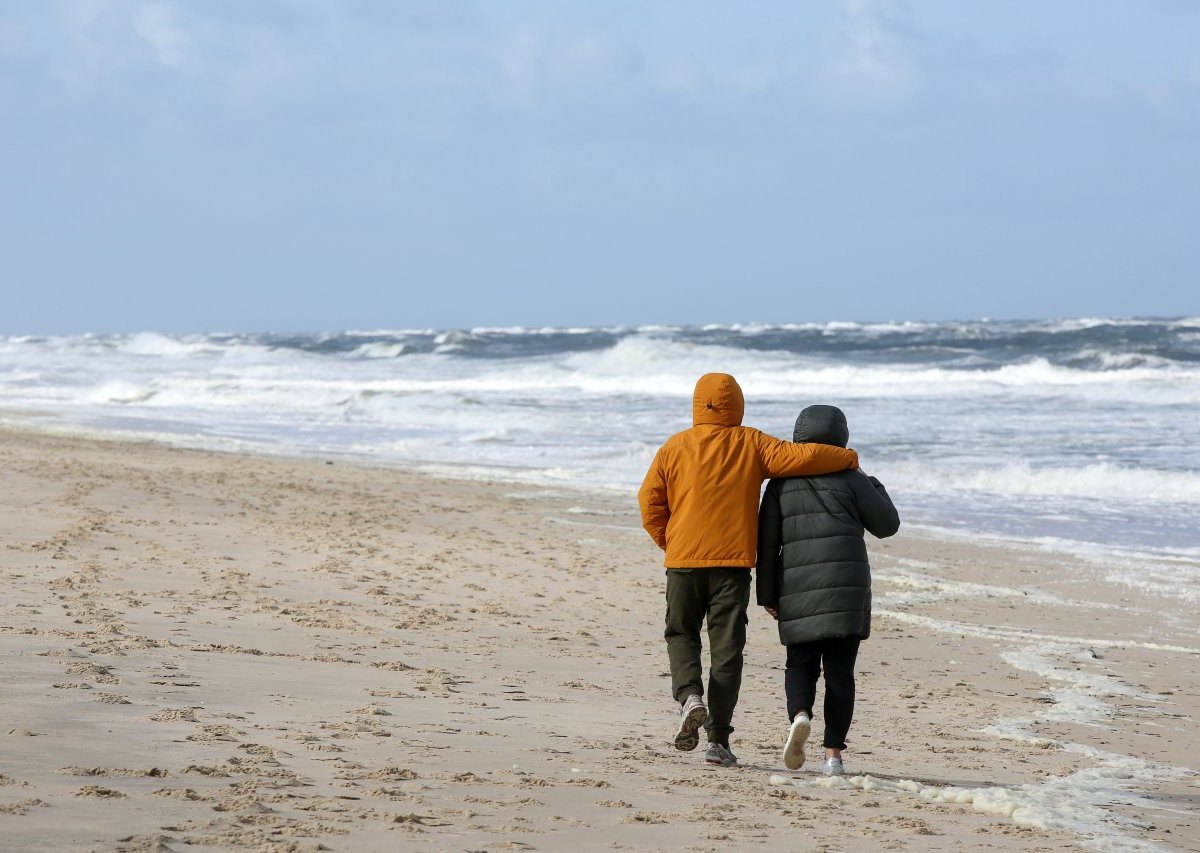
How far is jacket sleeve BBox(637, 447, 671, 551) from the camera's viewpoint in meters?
4.67

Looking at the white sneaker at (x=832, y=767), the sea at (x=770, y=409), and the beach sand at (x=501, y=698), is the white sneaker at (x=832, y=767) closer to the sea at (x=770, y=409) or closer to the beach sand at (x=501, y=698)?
the beach sand at (x=501, y=698)

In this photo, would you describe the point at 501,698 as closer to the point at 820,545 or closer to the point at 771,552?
the point at 771,552

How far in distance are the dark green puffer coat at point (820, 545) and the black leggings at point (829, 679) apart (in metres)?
0.12

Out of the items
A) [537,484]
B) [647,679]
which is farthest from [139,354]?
[647,679]

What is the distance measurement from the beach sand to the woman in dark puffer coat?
0.91 ft

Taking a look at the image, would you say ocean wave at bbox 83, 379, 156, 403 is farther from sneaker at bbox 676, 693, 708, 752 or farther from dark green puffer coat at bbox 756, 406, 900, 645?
dark green puffer coat at bbox 756, 406, 900, 645

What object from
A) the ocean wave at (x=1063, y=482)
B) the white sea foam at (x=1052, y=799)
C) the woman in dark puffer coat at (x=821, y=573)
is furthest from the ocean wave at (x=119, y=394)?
the white sea foam at (x=1052, y=799)

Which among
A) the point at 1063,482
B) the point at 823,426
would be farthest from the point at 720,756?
the point at 1063,482

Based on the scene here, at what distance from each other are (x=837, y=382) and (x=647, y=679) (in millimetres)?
35727

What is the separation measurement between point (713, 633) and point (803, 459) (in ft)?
2.35

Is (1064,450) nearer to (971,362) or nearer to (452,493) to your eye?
(452,493)

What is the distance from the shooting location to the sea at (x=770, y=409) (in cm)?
1499

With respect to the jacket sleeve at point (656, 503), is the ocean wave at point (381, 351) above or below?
above

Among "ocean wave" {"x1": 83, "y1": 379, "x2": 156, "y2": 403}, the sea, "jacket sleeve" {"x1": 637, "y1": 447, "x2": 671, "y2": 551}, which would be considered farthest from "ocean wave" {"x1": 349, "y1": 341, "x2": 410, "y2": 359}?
"jacket sleeve" {"x1": 637, "y1": 447, "x2": 671, "y2": 551}
